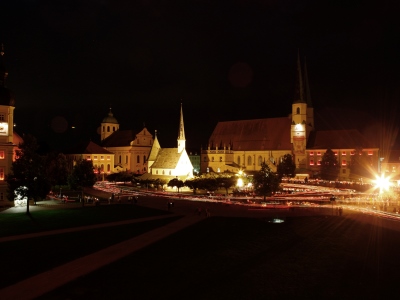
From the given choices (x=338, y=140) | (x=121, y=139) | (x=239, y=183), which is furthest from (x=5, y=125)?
(x=338, y=140)

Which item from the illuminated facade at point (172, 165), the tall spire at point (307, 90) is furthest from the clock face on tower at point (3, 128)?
the tall spire at point (307, 90)

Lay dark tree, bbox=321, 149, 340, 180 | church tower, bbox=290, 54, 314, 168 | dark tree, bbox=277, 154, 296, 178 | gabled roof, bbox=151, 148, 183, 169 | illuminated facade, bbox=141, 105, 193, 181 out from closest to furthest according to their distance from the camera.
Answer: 1. illuminated facade, bbox=141, 105, 193, 181
2. gabled roof, bbox=151, 148, 183, 169
3. dark tree, bbox=277, 154, 296, 178
4. dark tree, bbox=321, 149, 340, 180
5. church tower, bbox=290, 54, 314, 168

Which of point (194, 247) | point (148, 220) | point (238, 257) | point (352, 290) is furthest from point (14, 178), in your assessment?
point (352, 290)

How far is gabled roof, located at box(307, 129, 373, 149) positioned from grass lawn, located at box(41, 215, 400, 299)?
55.3 m

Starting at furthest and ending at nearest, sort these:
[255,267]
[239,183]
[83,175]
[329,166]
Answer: [329,166]
[239,183]
[83,175]
[255,267]

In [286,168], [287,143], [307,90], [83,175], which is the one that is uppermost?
[307,90]

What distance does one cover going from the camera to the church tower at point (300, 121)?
8731cm

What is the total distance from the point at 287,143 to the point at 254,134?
8.35 m

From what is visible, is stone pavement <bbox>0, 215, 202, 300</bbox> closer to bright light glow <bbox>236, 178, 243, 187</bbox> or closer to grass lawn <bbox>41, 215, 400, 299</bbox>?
grass lawn <bbox>41, 215, 400, 299</bbox>

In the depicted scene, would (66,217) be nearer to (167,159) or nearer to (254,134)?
(167,159)

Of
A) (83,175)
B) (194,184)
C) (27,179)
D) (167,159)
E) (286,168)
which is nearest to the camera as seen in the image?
(27,179)

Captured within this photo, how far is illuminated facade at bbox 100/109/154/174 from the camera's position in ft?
317

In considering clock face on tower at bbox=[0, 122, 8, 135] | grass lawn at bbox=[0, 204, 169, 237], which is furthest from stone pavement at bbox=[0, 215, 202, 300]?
clock face on tower at bbox=[0, 122, 8, 135]

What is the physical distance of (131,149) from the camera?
96500 mm
